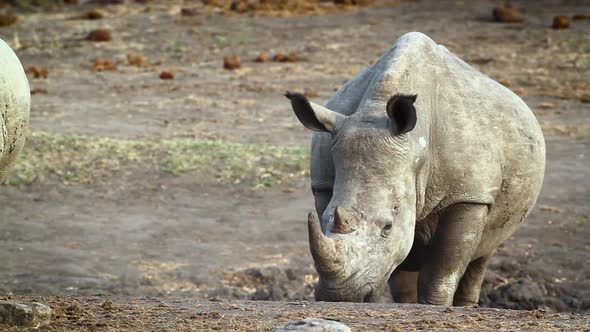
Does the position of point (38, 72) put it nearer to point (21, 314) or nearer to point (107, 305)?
point (107, 305)

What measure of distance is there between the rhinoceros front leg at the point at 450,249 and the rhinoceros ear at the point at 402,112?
0.85 metres

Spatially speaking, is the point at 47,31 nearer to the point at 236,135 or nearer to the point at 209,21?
the point at 209,21

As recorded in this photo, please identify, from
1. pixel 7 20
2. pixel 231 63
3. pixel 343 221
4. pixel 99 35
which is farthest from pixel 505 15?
pixel 343 221

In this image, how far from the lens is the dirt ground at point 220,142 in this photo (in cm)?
941

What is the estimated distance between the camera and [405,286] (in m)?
7.97

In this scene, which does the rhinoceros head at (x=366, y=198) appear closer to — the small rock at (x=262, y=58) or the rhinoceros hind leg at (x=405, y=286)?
the rhinoceros hind leg at (x=405, y=286)

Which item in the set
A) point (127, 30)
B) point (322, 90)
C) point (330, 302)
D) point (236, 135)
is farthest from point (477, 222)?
point (127, 30)

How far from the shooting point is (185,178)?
1228cm

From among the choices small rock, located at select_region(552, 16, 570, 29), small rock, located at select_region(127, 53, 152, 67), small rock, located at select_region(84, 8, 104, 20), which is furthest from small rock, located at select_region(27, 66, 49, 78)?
small rock, located at select_region(552, 16, 570, 29)

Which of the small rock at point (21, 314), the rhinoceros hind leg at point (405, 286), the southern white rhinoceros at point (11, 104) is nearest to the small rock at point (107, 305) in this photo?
the small rock at point (21, 314)

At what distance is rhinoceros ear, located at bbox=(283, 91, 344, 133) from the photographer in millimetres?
6406

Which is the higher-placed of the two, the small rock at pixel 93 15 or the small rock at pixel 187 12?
the small rock at pixel 187 12

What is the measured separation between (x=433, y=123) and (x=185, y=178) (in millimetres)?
5761

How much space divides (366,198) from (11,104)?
1.94m
